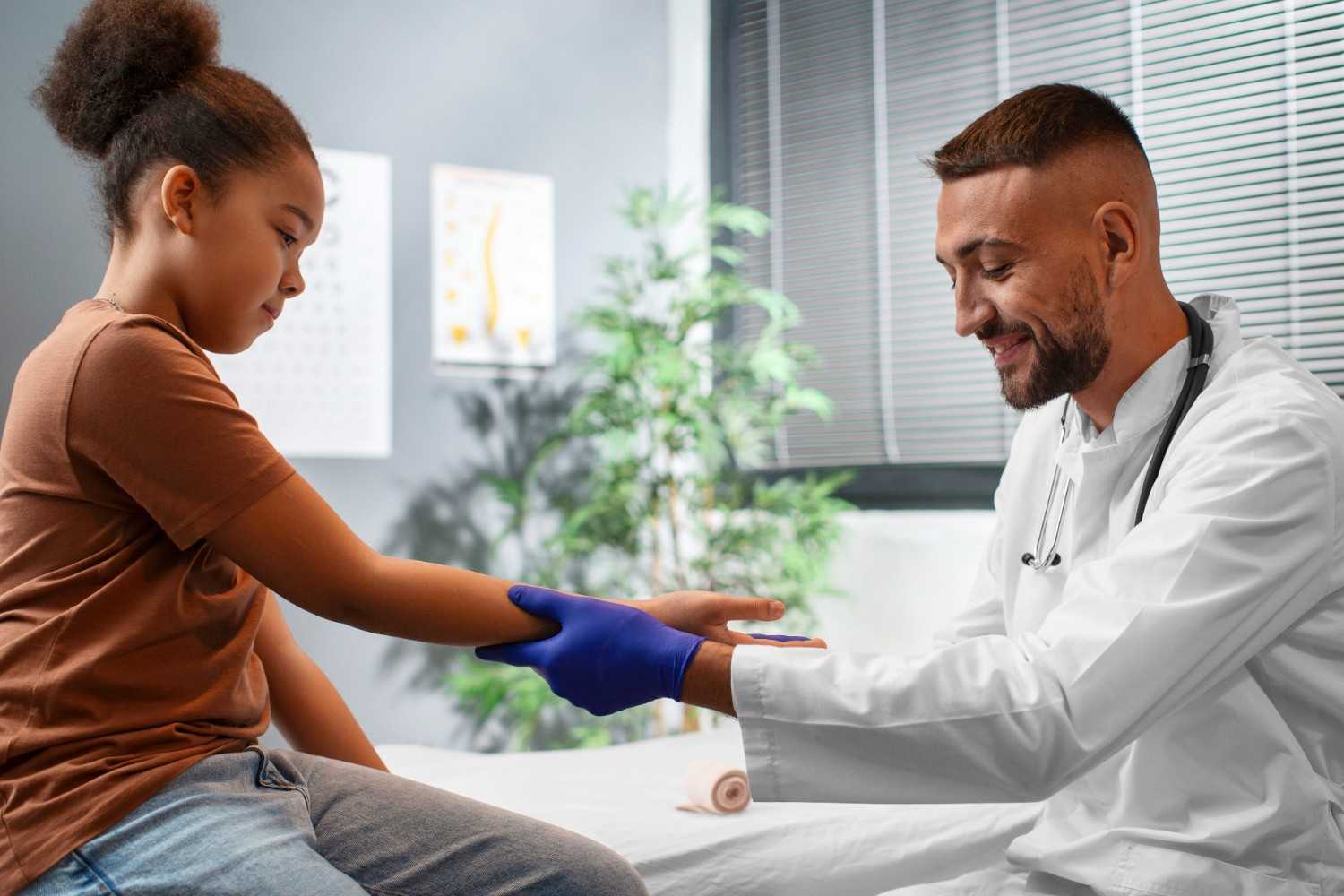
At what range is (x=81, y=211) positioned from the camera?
8.79 ft

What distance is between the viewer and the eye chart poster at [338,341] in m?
2.96

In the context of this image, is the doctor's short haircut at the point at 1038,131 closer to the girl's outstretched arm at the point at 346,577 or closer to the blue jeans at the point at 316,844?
the girl's outstretched arm at the point at 346,577

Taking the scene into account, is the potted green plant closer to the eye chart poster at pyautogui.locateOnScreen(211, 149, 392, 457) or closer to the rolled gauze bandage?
the eye chart poster at pyautogui.locateOnScreen(211, 149, 392, 457)

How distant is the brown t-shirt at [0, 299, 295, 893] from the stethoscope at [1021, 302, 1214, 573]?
92 centimetres

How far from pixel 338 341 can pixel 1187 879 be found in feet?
8.08

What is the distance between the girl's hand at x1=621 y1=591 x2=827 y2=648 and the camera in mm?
1283

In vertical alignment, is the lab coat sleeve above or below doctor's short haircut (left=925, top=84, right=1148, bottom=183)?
below

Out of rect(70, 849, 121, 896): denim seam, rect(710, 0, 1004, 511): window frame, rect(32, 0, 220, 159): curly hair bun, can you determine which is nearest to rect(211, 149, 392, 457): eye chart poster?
rect(710, 0, 1004, 511): window frame

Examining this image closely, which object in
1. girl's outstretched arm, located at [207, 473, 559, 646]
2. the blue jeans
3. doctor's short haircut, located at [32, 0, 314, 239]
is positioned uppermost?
doctor's short haircut, located at [32, 0, 314, 239]

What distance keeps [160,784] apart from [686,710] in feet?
8.07

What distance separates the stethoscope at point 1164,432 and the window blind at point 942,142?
1.42 meters

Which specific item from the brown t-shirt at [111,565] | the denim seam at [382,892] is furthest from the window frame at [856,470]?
the brown t-shirt at [111,565]

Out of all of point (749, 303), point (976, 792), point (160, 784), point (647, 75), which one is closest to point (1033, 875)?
point (976, 792)

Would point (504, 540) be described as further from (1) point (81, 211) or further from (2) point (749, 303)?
(1) point (81, 211)
